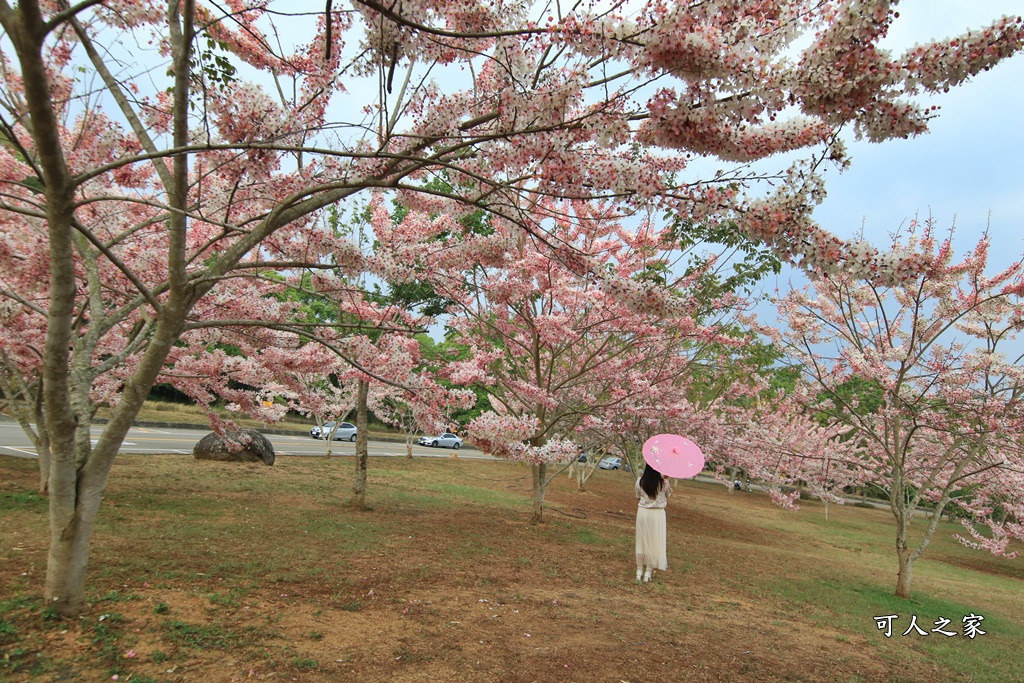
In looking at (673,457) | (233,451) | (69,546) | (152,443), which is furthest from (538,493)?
(152,443)

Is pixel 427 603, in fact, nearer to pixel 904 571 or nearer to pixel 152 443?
pixel 904 571

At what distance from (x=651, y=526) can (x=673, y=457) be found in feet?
3.16

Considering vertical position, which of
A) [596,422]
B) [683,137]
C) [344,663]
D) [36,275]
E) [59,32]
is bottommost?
[344,663]

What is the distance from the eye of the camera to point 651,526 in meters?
7.46

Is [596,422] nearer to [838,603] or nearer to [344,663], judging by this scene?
[838,603]

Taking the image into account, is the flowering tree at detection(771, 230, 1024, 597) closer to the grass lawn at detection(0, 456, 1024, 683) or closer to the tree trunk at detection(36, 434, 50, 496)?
the grass lawn at detection(0, 456, 1024, 683)

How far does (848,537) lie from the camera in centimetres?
1830

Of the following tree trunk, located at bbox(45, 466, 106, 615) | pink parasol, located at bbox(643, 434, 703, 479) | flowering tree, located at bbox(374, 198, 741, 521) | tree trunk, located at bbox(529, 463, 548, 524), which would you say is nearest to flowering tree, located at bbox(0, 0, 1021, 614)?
tree trunk, located at bbox(45, 466, 106, 615)

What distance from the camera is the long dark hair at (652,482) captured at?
748 cm

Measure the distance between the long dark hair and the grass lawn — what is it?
1.13 m

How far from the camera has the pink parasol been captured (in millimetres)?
7039

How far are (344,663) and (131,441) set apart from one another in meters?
18.1

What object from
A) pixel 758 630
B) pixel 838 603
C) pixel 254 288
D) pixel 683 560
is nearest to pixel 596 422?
pixel 683 560

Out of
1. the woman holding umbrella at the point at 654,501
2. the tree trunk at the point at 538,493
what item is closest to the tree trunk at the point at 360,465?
the tree trunk at the point at 538,493
